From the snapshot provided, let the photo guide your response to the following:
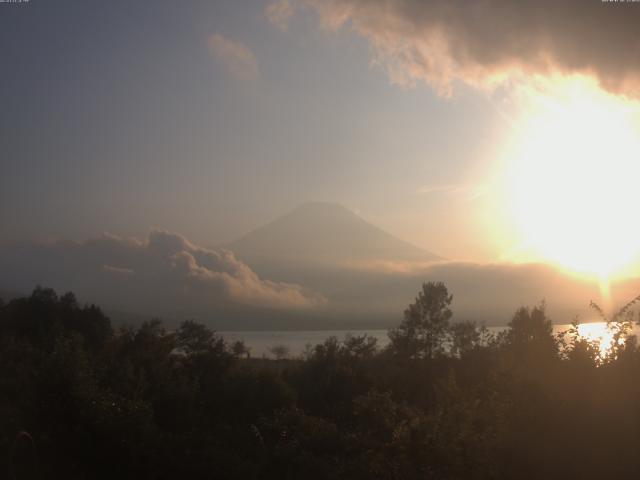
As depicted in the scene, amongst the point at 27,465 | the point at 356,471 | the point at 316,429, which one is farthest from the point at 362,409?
the point at 27,465

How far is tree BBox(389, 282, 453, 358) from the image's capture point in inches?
1884

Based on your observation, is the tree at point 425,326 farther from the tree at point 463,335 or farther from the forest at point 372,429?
the forest at point 372,429

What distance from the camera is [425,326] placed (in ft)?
163

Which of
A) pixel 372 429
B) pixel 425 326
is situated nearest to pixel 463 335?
pixel 425 326

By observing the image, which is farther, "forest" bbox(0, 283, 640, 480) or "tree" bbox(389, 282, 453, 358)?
"tree" bbox(389, 282, 453, 358)

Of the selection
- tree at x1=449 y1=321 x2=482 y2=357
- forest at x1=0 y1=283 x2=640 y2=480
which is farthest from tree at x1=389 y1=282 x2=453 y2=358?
forest at x1=0 y1=283 x2=640 y2=480

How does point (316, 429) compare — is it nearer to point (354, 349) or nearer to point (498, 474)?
point (498, 474)

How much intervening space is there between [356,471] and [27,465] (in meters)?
6.86

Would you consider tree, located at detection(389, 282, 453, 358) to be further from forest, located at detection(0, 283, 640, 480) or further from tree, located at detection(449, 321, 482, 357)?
forest, located at detection(0, 283, 640, 480)

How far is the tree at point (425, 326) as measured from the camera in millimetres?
47844

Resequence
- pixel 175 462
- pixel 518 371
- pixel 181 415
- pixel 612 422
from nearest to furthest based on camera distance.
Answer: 1. pixel 612 422
2. pixel 518 371
3. pixel 175 462
4. pixel 181 415

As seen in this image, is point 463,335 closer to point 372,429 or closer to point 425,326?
point 425,326

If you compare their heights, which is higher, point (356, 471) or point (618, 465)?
point (618, 465)

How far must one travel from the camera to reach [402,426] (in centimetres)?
944
